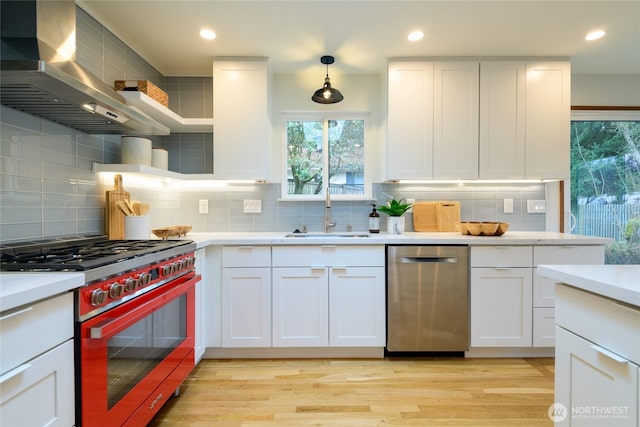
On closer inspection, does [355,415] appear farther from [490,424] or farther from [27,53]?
[27,53]

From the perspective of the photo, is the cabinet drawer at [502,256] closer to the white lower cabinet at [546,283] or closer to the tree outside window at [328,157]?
the white lower cabinet at [546,283]

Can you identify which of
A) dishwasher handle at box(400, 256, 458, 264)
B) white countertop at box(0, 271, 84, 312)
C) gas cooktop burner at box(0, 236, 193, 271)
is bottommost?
dishwasher handle at box(400, 256, 458, 264)

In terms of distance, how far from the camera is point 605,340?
0.90 m

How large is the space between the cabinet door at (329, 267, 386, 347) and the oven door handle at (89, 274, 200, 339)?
106 cm

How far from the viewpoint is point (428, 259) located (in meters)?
2.25

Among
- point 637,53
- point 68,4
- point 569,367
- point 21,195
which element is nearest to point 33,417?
point 21,195

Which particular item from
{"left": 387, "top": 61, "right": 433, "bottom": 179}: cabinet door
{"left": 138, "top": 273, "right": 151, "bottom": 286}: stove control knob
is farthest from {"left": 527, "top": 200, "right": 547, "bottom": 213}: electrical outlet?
{"left": 138, "top": 273, "right": 151, "bottom": 286}: stove control knob

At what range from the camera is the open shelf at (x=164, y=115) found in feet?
6.57

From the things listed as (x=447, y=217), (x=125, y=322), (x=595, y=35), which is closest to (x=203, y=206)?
(x=125, y=322)

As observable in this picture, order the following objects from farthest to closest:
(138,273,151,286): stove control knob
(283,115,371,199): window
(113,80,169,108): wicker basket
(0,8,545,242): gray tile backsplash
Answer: (283,115,371,199): window → (113,80,169,108): wicker basket → (0,8,545,242): gray tile backsplash → (138,273,151,286): stove control knob

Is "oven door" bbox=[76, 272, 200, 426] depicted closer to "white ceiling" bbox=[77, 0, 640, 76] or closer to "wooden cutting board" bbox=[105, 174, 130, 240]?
"wooden cutting board" bbox=[105, 174, 130, 240]

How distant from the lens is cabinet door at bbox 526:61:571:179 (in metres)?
2.56

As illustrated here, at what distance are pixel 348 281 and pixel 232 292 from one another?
88 cm

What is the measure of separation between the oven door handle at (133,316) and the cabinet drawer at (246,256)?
485 millimetres
